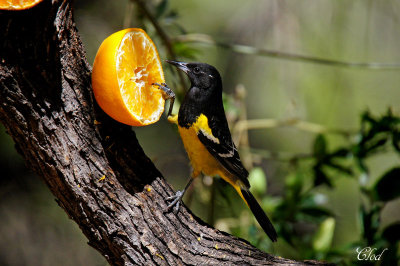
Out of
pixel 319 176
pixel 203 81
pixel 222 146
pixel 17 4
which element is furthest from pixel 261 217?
pixel 17 4

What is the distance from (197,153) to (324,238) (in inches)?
44.1

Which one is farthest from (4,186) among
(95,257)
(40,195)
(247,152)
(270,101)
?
(270,101)

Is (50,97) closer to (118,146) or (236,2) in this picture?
(118,146)

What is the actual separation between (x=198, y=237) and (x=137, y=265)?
1.05 feet

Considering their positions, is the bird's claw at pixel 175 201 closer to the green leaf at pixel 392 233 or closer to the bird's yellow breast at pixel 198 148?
the bird's yellow breast at pixel 198 148

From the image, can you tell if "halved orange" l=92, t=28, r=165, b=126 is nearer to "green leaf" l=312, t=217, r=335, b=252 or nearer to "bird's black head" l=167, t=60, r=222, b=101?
"bird's black head" l=167, t=60, r=222, b=101

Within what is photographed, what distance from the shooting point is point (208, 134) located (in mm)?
2627

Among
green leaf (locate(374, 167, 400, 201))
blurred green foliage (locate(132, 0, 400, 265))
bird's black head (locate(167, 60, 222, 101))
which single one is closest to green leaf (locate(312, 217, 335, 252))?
blurred green foliage (locate(132, 0, 400, 265))

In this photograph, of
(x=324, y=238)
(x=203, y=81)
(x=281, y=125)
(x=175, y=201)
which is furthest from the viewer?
(x=281, y=125)

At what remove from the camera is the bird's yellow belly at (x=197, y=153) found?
2.63 metres

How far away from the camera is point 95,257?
4227 mm

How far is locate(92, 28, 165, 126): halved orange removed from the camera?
73.5 inches

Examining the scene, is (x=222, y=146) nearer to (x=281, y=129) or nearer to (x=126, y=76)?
(x=126, y=76)

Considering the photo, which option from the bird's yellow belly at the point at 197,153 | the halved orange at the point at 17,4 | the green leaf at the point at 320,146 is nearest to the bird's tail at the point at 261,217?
the bird's yellow belly at the point at 197,153
